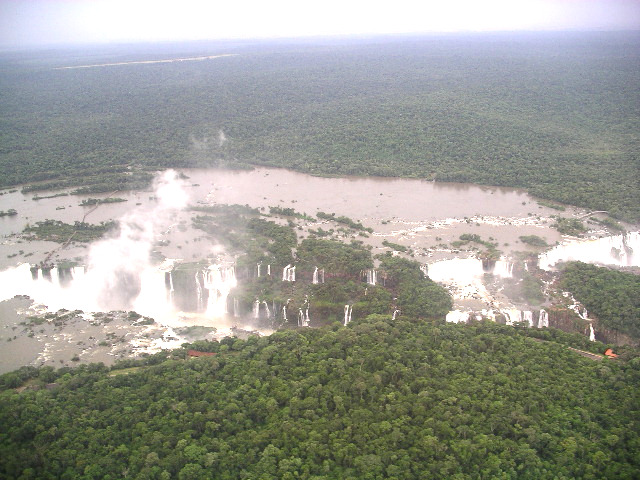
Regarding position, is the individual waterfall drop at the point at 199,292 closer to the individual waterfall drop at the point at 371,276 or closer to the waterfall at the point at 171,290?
the waterfall at the point at 171,290

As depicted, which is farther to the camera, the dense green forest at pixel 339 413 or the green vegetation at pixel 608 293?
the green vegetation at pixel 608 293

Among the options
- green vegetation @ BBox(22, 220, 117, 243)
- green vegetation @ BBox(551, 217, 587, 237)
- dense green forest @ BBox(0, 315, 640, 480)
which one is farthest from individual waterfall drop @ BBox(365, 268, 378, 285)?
green vegetation @ BBox(22, 220, 117, 243)

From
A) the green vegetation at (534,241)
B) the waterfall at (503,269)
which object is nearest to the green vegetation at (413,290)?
the waterfall at (503,269)

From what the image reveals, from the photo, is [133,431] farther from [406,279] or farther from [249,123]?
[249,123]

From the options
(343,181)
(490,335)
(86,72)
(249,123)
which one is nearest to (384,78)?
(249,123)

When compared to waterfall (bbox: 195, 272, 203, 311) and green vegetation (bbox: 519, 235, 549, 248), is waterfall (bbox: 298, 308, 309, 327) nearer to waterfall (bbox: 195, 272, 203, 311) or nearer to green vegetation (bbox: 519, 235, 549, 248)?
waterfall (bbox: 195, 272, 203, 311)
